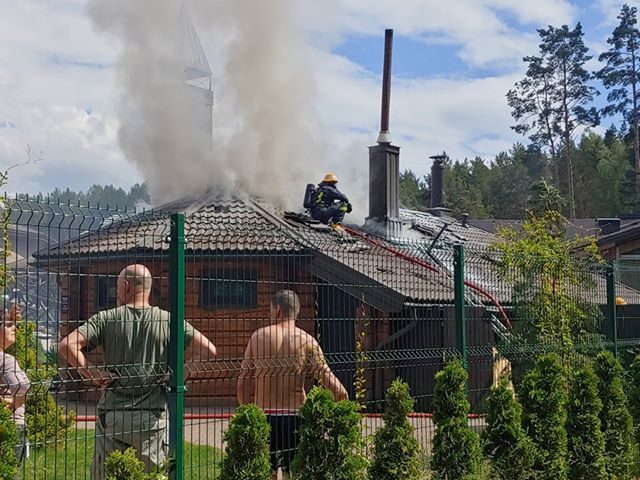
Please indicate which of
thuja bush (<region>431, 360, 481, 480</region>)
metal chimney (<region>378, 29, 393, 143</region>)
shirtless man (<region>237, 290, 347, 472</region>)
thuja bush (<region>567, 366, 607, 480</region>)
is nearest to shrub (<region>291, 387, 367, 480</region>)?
shirtless man (<region>237, 290, 347, 472</region>)

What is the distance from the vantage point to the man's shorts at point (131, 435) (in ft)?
17.4

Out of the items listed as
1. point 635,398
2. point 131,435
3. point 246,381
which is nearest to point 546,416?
point 635,398

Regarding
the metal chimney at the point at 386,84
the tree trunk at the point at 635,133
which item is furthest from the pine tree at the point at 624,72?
the metal chimney at the point at 386,84

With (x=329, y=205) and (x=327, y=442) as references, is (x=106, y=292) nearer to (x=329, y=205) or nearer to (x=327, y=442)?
(x=327, y=442)

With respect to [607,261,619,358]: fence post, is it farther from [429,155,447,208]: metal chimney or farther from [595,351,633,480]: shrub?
[429,155,447,208]: metal chimney

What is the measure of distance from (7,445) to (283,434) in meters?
2.79

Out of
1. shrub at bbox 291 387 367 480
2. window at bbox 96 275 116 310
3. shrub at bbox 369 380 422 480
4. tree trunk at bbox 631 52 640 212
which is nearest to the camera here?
window at bbox 96 275 116 310

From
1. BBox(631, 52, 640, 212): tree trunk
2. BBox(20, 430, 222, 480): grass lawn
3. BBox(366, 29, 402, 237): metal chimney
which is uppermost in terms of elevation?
BBox(631, 52, 640, 212): tree trunk

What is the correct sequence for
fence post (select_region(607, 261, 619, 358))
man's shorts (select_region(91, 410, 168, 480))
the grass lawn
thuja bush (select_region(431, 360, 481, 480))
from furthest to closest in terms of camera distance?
fence post (select_region(607, 261, 619, 358)) < thuja bush (select_region(431, 360, 481, 480)) < man's shorts (select_region(91, 410, 168, 480)) < the grass lawn

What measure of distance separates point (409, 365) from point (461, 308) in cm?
75

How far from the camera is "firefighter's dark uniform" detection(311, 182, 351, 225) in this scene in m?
17.0

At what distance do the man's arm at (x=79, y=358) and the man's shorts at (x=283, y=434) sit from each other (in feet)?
5.90

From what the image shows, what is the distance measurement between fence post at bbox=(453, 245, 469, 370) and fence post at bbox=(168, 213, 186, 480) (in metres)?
3.37

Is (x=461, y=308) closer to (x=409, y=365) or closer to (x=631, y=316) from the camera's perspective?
(x=409, y=365)
